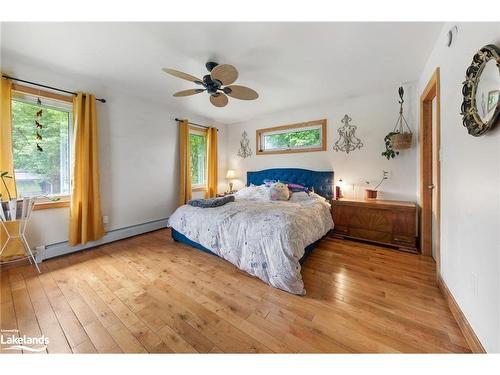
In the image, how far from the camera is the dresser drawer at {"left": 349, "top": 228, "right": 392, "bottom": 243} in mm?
2750

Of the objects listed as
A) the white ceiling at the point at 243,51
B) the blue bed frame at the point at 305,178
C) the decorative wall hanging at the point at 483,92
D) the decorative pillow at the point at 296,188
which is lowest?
the decorative pillow at the point at 296,188

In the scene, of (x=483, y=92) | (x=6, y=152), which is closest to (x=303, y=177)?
(x=483, y=92)

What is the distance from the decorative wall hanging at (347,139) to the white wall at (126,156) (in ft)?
10.6

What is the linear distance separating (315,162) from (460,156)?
2398mm

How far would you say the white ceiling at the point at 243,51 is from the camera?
1.74 m

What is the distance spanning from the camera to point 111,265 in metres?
2.34

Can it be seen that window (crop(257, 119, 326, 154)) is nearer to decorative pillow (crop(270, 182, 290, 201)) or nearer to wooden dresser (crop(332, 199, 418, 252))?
decorative pillow (crop(270, 182, 290, 201))

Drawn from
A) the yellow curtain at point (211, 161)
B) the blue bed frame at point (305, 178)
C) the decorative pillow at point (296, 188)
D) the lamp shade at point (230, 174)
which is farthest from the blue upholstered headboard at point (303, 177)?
the yellow curtain at point (211, 161)

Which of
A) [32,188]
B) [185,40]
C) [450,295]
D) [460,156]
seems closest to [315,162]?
[460,156]

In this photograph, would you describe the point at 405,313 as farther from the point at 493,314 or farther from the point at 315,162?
the point at 315,162

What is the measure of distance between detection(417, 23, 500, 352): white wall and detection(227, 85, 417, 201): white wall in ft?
4.18

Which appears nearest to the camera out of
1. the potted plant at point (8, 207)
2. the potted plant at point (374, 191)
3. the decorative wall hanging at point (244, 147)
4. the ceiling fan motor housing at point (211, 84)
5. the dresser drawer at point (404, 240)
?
the potted plant at point (8, 207)

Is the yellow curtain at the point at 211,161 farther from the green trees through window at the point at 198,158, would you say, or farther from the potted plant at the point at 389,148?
the potted plant at the point at 389,148

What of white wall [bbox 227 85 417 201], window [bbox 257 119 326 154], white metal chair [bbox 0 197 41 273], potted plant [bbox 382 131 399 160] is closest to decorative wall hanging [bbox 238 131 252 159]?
window [bbox 257 119 326 154]
